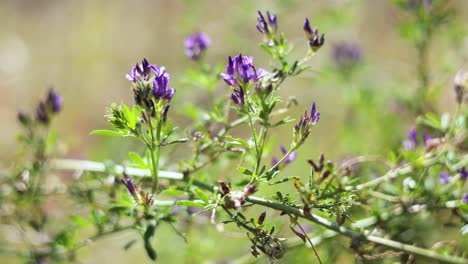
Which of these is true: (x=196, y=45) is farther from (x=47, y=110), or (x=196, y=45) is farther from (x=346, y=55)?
(x=346, y=55)

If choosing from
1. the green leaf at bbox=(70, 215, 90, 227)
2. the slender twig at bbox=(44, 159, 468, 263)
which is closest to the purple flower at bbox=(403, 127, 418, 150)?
the slender twig at bbox=(44, 159, 468, 263)

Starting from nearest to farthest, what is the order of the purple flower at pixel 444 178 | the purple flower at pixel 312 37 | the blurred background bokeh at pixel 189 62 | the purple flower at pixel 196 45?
the purple flower at pixel 312 37 → the purple flower at pixel 444 178 → the purple flower at pixel 196 45 → the blurred background bokeh at pixel 189 62

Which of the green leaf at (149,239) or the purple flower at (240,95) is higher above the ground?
the purple flower at (240,95)

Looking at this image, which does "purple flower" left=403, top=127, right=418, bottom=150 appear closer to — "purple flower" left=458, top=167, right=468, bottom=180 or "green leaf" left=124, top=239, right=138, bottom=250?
"purple flower" left=458, top=167, right=468, bottom=180

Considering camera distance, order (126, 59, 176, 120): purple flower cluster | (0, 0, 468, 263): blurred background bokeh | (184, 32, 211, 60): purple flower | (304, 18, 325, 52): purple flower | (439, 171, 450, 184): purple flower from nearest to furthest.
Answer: (126, 59, 176, 120): purple flower cluster < (304, 18, 325, 52): purple flower < (439, 171, 450, 184): purple flower < (184, 32, 211, 60): purple flower < (0, 0, 468, 263): blurred background bokeh

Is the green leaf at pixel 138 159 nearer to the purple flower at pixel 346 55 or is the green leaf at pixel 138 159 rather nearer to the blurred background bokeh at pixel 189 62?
the blurred background bokeh at pixel 189 62

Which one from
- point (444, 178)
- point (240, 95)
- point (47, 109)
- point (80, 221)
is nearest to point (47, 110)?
Result: point (47, 109)

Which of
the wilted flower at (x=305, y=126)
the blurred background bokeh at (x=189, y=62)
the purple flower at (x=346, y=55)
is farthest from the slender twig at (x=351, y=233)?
the purple flower at (x=346, y=55)
